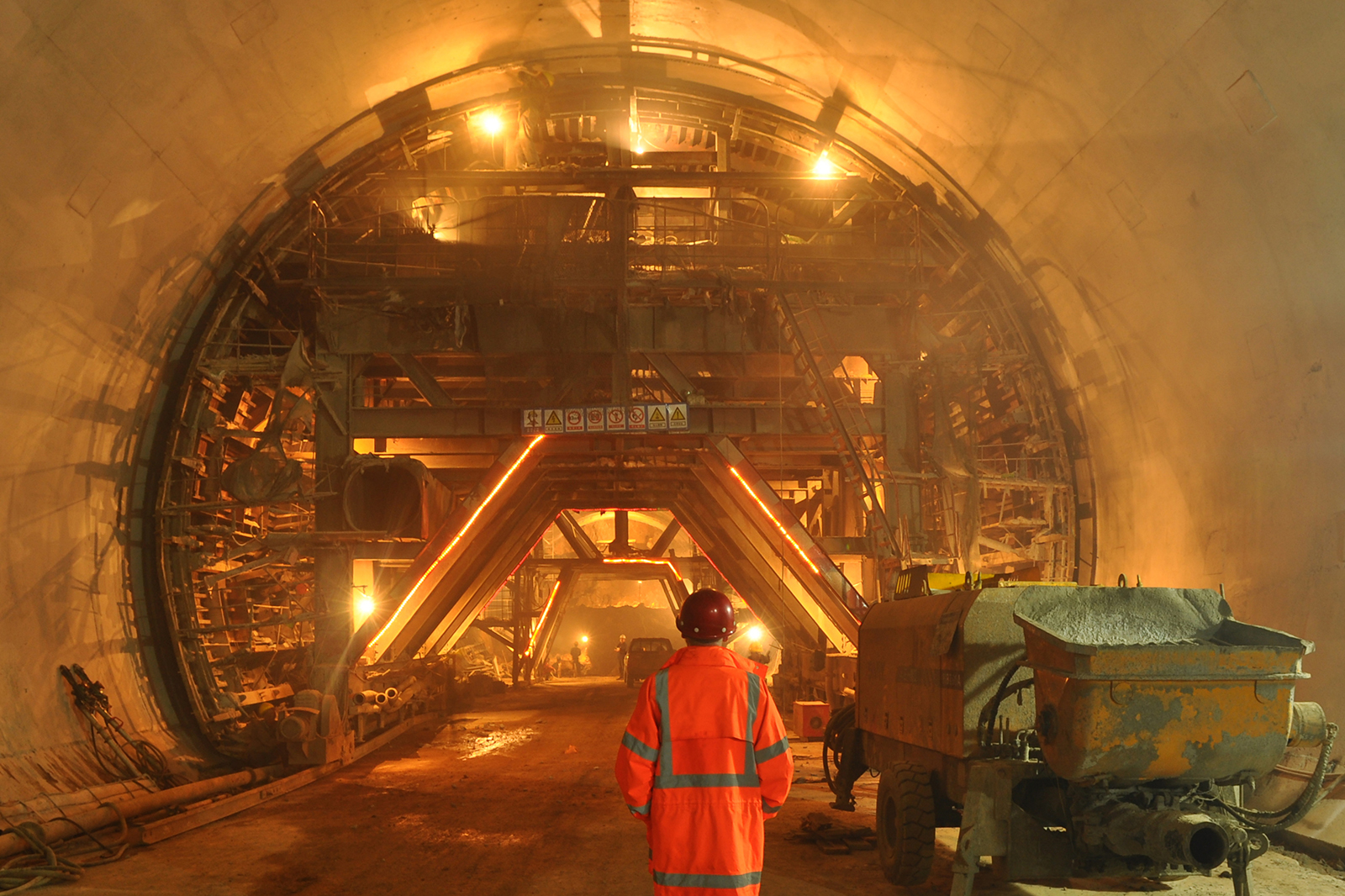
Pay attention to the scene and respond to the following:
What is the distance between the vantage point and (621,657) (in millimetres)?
37844

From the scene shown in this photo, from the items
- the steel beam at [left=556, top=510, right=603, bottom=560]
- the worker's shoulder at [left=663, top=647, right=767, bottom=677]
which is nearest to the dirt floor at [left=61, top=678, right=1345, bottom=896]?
the worker's shoulder at [left=663, top=647, right=767, bottom=677]

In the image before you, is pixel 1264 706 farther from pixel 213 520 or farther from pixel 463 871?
pixel 213 520

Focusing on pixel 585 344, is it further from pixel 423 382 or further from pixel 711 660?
pixel 711 660

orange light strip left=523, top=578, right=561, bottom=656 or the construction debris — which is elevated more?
orange light strip left=523, top=578, right=561, bottom=656

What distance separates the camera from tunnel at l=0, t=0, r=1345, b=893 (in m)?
8.52

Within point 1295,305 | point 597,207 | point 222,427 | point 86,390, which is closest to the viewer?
Answer: point 1295,305

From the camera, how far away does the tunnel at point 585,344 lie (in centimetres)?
852

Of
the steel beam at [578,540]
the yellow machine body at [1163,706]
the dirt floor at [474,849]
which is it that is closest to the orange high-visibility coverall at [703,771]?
the yellow machine body at [1163,706]

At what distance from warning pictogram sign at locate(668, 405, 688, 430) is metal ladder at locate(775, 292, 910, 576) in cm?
163

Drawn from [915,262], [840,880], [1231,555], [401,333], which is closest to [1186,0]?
[1231,555]

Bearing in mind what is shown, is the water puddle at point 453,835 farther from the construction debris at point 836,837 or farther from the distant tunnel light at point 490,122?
the distant tunnel light at point 490,122

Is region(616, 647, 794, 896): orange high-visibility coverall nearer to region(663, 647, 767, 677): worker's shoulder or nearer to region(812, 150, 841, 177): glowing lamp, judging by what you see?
region(663, 647, 767, 677): worker's shoulder

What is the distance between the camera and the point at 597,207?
1434 centimetres

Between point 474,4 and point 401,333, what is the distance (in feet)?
14.0
